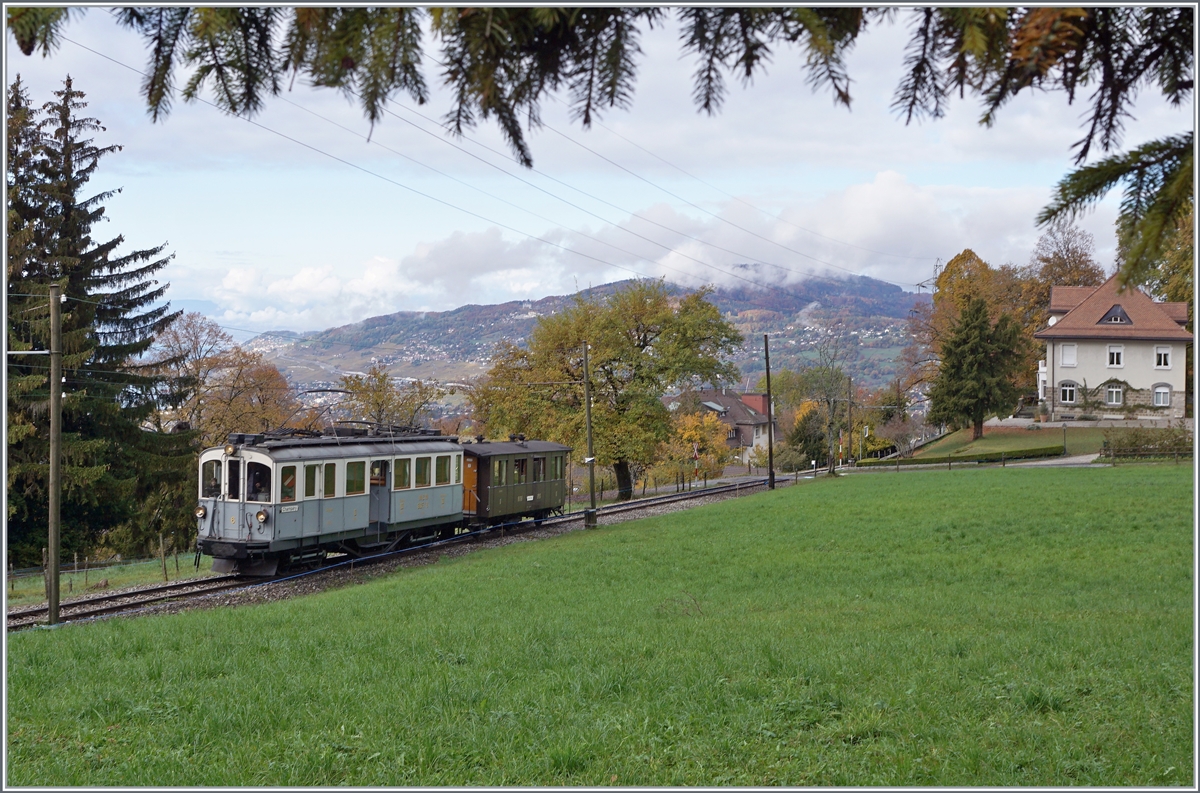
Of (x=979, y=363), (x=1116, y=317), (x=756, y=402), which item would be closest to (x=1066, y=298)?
(x=1116, y=317)

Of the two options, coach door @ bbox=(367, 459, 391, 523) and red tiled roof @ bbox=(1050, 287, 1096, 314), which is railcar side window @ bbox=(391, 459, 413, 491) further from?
red tiled roof @ bbox=(1050, 287, 1096, 314)

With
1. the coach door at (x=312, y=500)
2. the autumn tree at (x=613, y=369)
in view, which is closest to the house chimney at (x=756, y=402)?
the autumn tree at (x=613, y=369)

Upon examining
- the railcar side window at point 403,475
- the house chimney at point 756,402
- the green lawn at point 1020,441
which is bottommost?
the green lawn at point 1020,441

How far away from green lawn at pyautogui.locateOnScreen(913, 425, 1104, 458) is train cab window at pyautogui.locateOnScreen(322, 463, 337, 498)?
4159 centimetres

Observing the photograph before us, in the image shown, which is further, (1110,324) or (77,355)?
(1110,324)

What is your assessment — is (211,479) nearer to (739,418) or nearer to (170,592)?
(170,592)

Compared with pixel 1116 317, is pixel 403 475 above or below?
below

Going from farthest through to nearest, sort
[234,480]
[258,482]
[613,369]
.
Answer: [613,369] → [234,480] → [258,482]

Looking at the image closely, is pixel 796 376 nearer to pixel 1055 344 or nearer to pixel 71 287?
pixel 1055 344

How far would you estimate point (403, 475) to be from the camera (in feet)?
68.0

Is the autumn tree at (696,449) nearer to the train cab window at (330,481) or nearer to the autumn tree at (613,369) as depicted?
the autumn tree at (613,369)

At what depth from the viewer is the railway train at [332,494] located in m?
17.5

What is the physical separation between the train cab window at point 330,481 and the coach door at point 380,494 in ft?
4.51

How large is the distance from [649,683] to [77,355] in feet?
78.6
